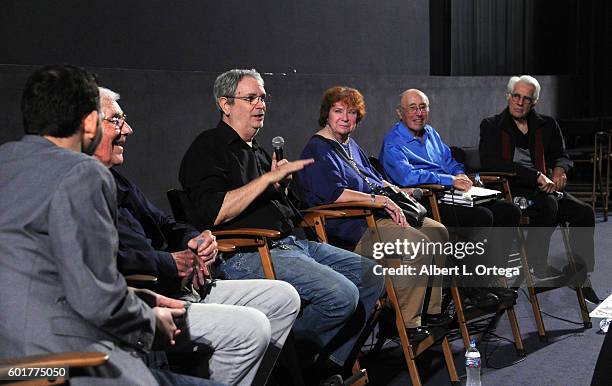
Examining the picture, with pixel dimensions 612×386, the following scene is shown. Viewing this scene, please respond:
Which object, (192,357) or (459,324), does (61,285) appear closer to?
(192,357)

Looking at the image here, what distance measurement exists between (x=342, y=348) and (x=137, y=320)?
5.46 ft

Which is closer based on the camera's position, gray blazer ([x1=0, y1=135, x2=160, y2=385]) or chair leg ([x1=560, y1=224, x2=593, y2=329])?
gray blazer ([x1=0, y1=135, x2=160, y2=385])

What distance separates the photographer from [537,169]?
5.62 m

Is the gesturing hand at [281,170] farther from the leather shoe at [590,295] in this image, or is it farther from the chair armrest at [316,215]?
the leather shoe at [590,295]

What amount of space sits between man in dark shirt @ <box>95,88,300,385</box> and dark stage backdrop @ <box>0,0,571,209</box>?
59 cm

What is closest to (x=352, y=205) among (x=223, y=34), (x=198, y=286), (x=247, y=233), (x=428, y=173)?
(x=247, y=233)

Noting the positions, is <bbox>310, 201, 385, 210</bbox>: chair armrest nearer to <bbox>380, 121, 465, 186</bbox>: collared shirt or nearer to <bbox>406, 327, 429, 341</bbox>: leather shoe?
<bbox>406, 327, 429, 341</bbox>: leather shoe

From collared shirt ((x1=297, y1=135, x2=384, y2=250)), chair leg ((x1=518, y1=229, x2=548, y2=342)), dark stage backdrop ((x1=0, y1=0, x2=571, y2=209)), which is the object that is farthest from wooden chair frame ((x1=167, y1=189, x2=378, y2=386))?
chair leg ((x1=518, y1=229, x2=548, y2=342))

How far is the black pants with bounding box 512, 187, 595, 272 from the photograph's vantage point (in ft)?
17.6

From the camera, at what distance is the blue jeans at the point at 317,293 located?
3.55 meters

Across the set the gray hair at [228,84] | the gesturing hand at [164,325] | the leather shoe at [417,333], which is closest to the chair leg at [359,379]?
the leather shoe at [417,333]

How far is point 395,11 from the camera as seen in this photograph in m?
6.96

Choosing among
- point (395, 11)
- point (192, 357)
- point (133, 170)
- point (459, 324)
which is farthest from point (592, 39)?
point (192, 357)

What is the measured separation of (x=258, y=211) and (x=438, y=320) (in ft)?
3.72
